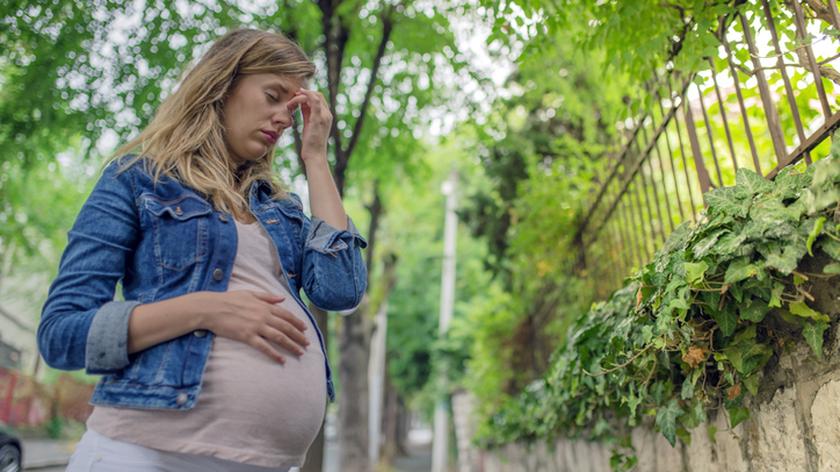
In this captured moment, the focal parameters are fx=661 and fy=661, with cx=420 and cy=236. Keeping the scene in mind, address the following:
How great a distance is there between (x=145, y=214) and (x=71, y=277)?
21 centimetres

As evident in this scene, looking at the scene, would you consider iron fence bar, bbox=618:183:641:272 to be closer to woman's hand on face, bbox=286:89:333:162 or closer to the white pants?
woman's hand on face, bbox=286:89:333:162

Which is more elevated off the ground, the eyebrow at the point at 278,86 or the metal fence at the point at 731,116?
the metal fence at the point at 731,116

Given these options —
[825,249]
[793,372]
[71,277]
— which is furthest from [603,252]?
[71,277]

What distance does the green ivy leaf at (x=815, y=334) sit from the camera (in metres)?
1.65

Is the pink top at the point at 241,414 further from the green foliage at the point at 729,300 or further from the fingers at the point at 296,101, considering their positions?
the green foliage at the point at 729,300

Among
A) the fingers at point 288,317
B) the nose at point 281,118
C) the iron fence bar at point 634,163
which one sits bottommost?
the fingers at point 288,317

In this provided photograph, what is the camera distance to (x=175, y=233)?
1525 mm

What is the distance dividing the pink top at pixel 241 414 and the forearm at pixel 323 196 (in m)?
0.30

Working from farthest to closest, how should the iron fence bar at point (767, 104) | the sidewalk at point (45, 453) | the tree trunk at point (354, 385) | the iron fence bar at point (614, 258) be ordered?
the tree trunk at point (354, 385) < the sidewalk at point (45, 453) < the iron fence bar at point (614, 258) < the iron fence bar at point (767, 104)

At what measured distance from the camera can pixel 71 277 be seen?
1.39 meters

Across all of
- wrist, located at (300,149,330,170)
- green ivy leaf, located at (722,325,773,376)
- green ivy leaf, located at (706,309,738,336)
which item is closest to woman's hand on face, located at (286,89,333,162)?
wrist, located at (300,149,330,170)

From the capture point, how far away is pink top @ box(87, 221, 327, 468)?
137cm

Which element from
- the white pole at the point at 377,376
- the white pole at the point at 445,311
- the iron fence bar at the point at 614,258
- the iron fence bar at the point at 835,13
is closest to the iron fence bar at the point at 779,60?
the iron fence bar at the point at 835,13

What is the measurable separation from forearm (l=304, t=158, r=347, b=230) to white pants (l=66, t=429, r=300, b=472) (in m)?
0.68
